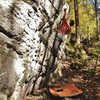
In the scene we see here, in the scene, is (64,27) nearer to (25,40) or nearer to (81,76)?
(25,40)

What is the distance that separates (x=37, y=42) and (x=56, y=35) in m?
2.15

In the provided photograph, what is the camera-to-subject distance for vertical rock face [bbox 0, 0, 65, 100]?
256 inches

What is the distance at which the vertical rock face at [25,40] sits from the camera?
6.50m

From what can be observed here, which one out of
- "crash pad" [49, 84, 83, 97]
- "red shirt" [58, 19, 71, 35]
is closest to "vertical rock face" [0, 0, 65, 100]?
"red shirt" [58, 19, 71, 35]

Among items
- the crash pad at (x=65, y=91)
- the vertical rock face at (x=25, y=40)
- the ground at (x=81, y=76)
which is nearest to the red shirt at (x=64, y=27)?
the vertical rock face at (x=25, y=40)

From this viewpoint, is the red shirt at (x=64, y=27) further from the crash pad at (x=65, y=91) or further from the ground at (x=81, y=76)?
the crash pad at (x=65, y=91)

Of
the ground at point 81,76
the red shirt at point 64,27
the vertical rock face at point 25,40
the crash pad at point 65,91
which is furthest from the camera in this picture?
the red shirt at point 64,27

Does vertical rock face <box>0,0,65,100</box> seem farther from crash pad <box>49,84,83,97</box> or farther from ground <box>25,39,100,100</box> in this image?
ground <box>25,39,100,100</box>

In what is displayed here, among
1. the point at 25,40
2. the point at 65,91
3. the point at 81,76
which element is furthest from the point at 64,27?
the point at 81,76

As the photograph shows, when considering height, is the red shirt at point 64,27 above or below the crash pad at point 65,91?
above

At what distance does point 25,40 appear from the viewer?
7543 mm

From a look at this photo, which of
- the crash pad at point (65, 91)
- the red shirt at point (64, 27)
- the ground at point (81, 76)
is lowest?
the crash pad at point (65, 91)

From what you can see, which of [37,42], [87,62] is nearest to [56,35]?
[37,42]

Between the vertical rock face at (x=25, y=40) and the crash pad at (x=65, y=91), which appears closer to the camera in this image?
the vertical rock face at (x=25, y=40)
